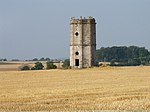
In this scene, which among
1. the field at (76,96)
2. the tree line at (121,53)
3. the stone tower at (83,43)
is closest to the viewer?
the field at (76,96)

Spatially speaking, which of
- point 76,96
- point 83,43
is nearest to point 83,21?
point 83,43

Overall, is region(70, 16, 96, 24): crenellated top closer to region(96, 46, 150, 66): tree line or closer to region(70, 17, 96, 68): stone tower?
region(70, 17, 96, 68): stone tower

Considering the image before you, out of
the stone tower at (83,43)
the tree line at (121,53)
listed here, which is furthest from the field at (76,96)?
the tree line at (121,53)

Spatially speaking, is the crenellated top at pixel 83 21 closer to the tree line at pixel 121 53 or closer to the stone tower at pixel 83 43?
the stone tower at pixel 83 43

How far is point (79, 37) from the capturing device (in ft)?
210

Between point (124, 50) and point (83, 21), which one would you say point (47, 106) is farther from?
point (124, 50)

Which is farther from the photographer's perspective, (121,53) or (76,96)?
(121,53)

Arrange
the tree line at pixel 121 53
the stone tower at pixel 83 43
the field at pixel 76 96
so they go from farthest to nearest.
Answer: the tree line at pixel 121 53
the stone tower at pixel 83 43
the field at pixel 76 96

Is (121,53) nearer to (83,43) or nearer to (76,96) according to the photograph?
(83,43)

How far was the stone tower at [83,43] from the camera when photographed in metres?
63.8

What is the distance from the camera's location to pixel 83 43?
63.9 metres

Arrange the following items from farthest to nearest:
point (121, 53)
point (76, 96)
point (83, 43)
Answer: point (121, 53) → point (83, 43) → point (76, 96)

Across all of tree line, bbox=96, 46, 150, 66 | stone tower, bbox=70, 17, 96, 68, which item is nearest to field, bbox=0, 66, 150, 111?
stone tower, bbox=70, 17, 96, 68

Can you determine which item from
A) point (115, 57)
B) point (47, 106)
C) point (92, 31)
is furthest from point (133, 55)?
point (47, 106)
